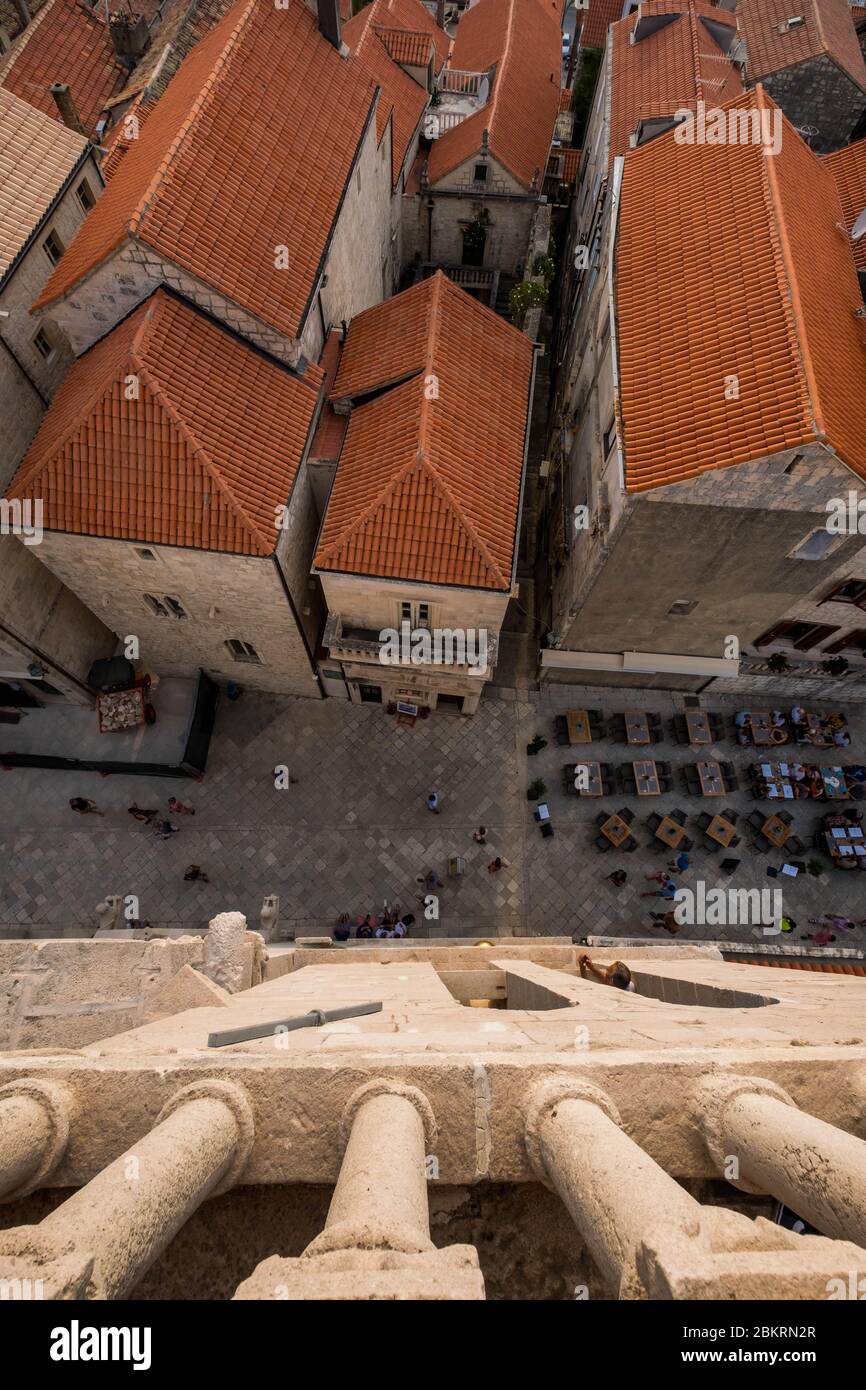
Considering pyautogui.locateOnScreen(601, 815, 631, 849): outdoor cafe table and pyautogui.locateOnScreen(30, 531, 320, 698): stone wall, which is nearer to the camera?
pyautogui.locateOnScreen(30, 531, 320, 698): stone wall

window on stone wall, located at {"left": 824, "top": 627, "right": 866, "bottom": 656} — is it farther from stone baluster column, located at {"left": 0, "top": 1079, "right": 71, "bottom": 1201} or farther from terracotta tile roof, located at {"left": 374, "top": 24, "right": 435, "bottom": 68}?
terracotta tile roof, located at {"left": 374, "top": 24, "right": 435, "bottom": 68}

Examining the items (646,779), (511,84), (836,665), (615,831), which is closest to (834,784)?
(836,665)

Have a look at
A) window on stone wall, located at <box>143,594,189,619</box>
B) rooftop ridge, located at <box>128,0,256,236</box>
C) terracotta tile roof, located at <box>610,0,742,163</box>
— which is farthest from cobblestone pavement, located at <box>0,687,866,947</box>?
terracotta tile roof, located at <box>610,0,742,163</box>

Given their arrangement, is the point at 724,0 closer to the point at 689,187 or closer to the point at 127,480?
the point at 689,187

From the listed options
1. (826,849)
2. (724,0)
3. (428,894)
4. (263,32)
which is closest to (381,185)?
(263,32)

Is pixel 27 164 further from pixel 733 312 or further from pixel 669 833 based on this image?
pixel 669 833

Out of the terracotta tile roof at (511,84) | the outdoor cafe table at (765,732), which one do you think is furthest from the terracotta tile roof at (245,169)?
the outdoor cafe table at (765,732)
